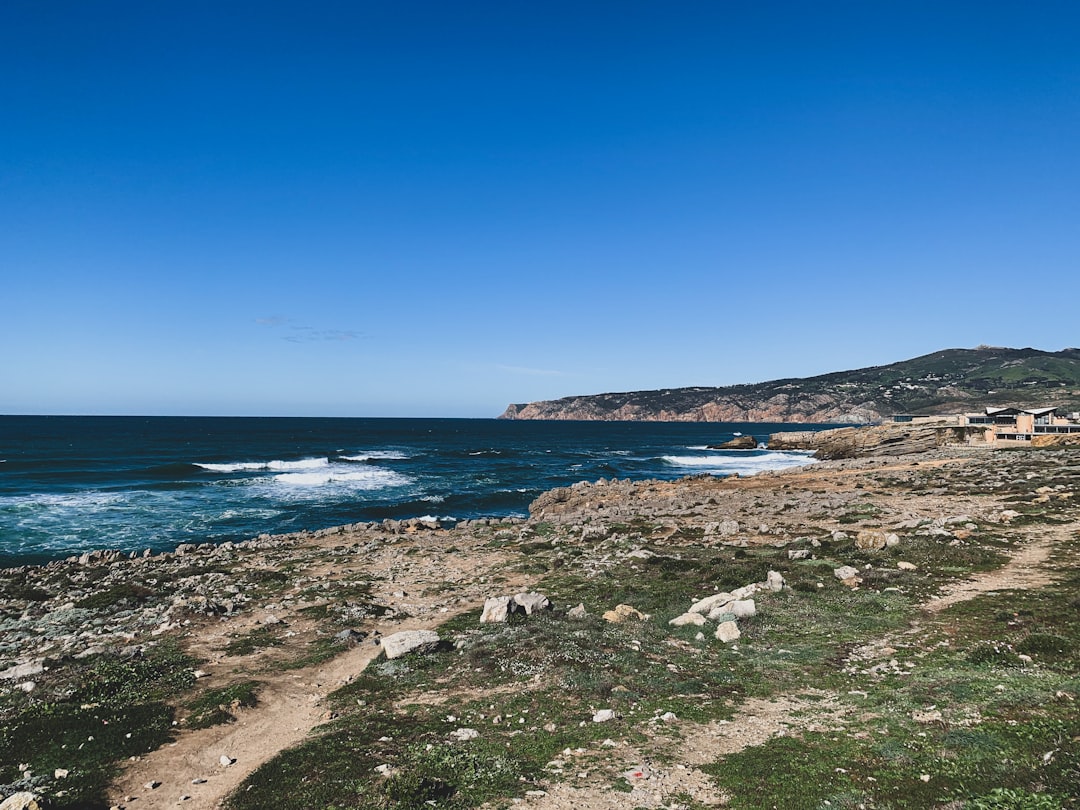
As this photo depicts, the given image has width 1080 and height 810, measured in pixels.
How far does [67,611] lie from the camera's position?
1770 cm

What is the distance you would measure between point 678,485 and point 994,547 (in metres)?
32.7

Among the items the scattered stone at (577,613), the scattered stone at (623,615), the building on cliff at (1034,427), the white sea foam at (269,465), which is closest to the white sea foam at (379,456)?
the white sea foam at (269,465)

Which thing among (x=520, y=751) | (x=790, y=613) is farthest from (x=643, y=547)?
(x=520, y=751)

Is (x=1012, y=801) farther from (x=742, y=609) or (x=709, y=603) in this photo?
(x=709, y=603)

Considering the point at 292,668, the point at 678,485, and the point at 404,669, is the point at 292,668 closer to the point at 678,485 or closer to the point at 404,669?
the point at 404,669

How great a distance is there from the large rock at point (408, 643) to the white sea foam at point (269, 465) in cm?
6904

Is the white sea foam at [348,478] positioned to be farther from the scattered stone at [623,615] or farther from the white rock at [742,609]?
the white rock at [742,609]

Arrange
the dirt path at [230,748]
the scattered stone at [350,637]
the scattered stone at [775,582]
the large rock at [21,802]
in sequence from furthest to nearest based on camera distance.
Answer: the scattered stone at [775,582], the scattered stone at [350,637], the dirt path at [230,748], the large rock at [21,802]

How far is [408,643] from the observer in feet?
42.5

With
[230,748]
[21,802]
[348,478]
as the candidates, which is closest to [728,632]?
[230,748]

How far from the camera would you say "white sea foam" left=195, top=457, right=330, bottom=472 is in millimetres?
74500

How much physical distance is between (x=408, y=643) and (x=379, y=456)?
8818 centimetres

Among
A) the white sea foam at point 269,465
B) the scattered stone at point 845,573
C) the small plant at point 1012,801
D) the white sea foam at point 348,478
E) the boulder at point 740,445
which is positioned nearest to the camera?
the small plant at point 1012,801

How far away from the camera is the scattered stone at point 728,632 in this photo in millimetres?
12779
